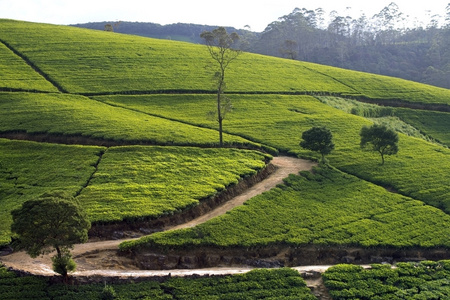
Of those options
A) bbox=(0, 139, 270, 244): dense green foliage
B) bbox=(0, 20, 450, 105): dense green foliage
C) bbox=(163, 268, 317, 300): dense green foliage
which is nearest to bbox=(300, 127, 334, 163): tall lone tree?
bbox=(0, 139, 270, 244): dense green foliage

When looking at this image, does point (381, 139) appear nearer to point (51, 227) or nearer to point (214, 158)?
point (214, 158)

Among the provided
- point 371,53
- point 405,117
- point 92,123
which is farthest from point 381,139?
point 371,53

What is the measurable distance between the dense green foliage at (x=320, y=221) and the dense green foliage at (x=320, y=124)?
376cm

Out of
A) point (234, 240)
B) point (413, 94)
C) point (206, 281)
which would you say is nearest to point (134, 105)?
point (234, 240)

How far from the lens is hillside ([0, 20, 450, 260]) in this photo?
3997cm

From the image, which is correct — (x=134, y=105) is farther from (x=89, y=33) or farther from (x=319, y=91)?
(x=89, y=33)

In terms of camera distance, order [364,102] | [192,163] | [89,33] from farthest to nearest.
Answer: [89,33] → [364,102] → [192,163]

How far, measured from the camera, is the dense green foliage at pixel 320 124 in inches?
2019

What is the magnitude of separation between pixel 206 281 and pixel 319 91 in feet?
196

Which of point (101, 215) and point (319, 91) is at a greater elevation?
point (319, 91)

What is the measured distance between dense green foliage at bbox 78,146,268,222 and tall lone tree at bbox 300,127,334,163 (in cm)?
534

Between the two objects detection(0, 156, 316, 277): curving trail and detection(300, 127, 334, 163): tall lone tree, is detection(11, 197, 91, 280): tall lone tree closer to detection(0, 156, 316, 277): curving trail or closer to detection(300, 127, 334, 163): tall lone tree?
detection(0, 156, 316, 277): curving trail

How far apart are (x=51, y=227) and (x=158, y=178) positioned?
16.8 meters

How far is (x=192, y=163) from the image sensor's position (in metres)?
48.9
